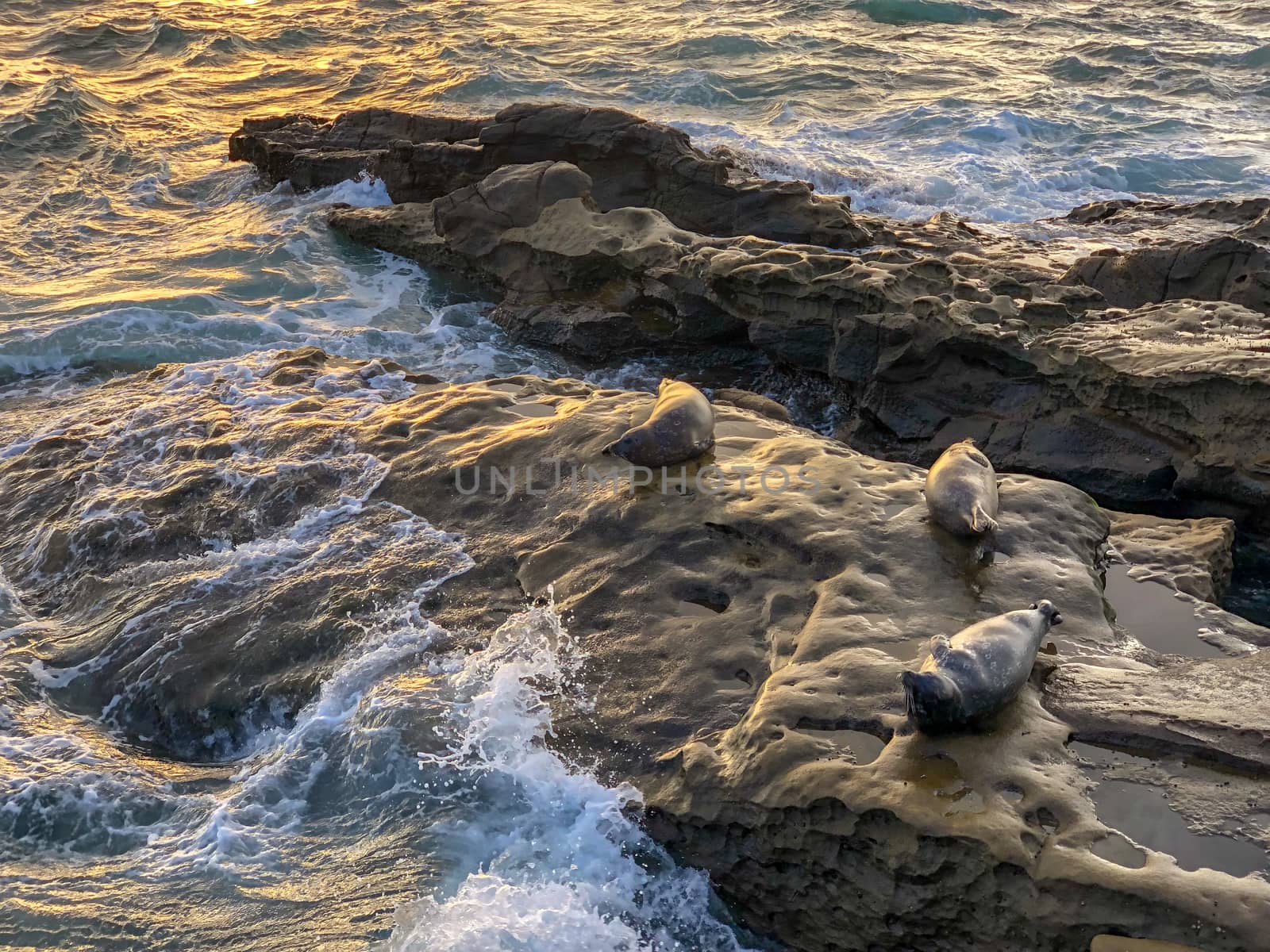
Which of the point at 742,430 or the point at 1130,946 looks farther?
the point at 742,430

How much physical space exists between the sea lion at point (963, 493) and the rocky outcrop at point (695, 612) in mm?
124

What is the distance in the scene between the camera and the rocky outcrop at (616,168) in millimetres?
11639

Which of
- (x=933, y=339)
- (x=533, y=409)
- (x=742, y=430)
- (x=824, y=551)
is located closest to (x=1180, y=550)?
(x=824, y=551)

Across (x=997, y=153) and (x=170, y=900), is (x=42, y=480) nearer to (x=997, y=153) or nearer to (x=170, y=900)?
(x=170, y=900)

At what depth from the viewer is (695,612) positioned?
222 inches

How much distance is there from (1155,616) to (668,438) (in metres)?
2.83

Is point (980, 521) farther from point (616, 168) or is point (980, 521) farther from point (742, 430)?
point (616, 168)

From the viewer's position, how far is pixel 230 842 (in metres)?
5.04

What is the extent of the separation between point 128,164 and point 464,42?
8.39 m

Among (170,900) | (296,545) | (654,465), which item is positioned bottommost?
(170,900)

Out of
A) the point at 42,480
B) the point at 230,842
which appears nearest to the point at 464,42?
the point at 42,480

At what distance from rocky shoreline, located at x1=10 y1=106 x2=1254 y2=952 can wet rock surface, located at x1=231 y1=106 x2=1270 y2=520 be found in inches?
1.3

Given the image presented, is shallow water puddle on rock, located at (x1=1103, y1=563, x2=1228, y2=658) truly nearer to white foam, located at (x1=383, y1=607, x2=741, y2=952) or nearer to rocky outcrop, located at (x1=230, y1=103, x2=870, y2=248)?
white foam, located at (x1=383, y1=607, x2=741, y2=952)

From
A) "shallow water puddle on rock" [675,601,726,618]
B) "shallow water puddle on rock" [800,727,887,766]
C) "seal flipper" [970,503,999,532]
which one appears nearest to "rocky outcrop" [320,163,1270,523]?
"seal flipper" [970,503,999,532]
